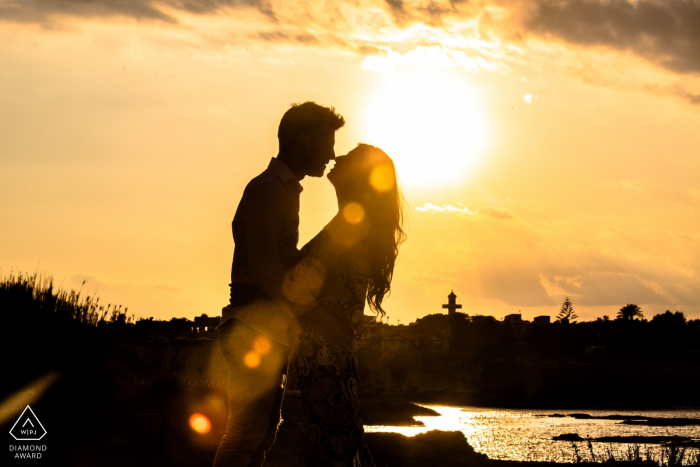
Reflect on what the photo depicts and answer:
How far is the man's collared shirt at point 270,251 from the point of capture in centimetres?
308

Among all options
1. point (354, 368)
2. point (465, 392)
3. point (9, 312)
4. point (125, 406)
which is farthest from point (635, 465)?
point (465, 392)

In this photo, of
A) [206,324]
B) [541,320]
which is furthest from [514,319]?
[206,324]

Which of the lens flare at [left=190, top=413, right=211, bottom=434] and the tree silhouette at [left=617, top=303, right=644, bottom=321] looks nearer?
the lens flare at [left=190, top=413, right=211, bottom=434]

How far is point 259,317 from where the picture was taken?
3.14 m

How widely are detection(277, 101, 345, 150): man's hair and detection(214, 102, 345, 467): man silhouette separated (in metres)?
0.28

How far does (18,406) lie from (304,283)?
199 inches

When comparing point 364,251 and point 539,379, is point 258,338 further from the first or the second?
point 539,379

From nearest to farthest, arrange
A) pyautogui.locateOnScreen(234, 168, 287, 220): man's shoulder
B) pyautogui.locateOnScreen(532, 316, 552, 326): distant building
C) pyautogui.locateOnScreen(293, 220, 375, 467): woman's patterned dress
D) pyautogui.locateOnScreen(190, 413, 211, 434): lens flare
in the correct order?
pyautogui.locateOnScreen(293, 220, 375, 467): woman's patterned dress
pyautogui.locateOnScreen(234, 168, 287, 220): man's shoulder
pyautogui.locateOnScreen(190, 413, 211, 434): lens flare
pyautogui.locateOnScreen(532, 316, 552, 326): distant building

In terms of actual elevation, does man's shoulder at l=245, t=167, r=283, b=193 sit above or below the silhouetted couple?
above

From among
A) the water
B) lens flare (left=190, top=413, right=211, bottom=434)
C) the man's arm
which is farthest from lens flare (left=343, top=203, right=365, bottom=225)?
the water

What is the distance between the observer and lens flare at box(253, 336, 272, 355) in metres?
3.14

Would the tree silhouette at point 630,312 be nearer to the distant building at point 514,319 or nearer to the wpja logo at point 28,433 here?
the distant building at point 514,319

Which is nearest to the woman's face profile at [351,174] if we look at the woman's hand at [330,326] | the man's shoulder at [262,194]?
the man's shoulder at [262,194]

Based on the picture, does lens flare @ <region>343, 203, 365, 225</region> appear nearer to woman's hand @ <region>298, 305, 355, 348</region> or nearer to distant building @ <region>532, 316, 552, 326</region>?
woman's hand @ <region>298, 305, 355, 348</region>
